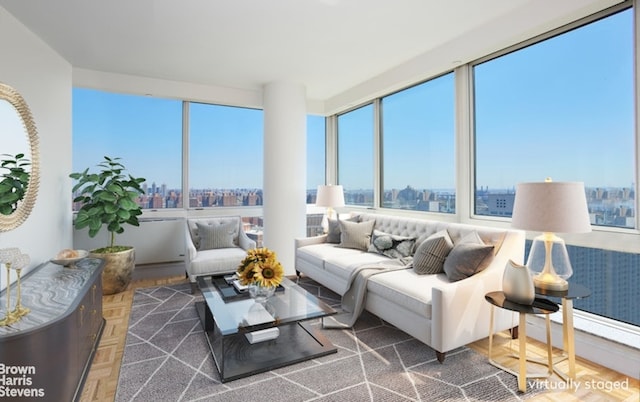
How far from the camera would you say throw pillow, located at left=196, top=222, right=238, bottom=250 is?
4.43 meters

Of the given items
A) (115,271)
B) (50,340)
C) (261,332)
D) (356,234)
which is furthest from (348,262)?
(115,271)

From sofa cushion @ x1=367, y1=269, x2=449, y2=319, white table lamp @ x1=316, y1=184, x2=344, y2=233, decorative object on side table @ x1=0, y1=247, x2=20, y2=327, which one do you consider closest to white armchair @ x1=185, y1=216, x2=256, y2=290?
white table lamp @ x1=316, y1=184, x2=344, y2=233

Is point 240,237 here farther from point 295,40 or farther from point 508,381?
point 508,381

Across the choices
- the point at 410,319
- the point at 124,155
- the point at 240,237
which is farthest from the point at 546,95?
the point at 124,155

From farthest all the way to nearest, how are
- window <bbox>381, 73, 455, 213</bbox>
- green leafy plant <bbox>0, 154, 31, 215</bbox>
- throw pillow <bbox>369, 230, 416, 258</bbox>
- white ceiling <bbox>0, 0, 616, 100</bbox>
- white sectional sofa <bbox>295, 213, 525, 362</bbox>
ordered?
1. window <bbox>381, 73, 455, 213</bbox>
2. throw pillow <bbox>369, 230, 416, 258</bbox>
3. white ceiling <bbox>0, 0, 616, 100</bbox>
4. green leafy plant <bbox>0, 154, 31, 215</bbox>
5. white sectional sofa <bbox>295, 213, 525, 362</bbox>

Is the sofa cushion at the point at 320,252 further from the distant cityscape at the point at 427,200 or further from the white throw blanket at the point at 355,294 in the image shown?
the distant cityscape at the point at 427,200

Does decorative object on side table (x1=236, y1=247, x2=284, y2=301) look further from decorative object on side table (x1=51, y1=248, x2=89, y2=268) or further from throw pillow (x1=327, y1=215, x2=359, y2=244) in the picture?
Result: throw pillow (x1=327, y1=215, x2=359, y2=244)

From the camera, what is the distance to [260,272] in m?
2.53

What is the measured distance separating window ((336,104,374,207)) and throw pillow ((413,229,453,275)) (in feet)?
7.48

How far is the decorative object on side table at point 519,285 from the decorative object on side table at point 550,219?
22 cm

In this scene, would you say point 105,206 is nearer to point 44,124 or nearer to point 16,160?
point 44,124

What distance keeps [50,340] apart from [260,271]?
1.26 metres

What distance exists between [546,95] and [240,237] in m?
3.92

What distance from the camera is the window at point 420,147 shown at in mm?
3920
